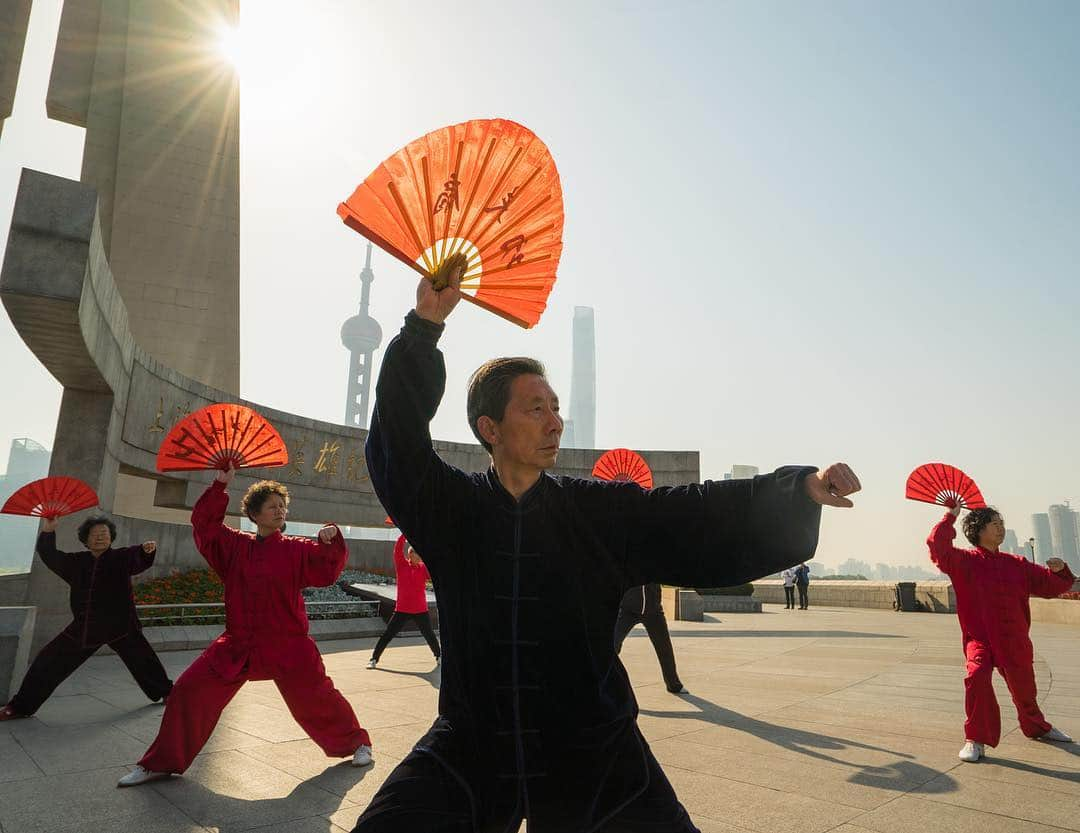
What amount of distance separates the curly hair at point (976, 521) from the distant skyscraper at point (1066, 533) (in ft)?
508

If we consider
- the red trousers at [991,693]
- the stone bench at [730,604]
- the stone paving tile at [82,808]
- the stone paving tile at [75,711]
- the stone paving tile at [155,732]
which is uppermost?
the red trousers at [991,693]

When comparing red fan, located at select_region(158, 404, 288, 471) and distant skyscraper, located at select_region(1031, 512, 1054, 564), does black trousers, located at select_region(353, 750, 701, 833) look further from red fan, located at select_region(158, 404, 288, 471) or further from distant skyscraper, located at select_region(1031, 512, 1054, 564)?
distant skyscraper, located at select_region(1031, 512, 1054, 564)

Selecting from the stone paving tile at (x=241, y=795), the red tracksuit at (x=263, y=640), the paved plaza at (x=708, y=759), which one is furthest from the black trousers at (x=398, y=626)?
the stone paving tile at (x=241, y=795)

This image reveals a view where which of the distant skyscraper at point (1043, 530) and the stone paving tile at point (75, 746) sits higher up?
the distant skyscraper at point (1043, 530)

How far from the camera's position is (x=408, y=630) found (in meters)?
13.5

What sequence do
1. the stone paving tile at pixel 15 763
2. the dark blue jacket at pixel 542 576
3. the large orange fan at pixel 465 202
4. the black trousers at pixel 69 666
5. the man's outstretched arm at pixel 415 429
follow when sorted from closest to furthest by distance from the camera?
the dark blue jacket at pixel 542 576 → the man's outstretched arm at pixel 415 429 → the large orange fan at pixel 465 202 → the stone paving tile at pixel 15 763 → the black trousers at pixel 69 666

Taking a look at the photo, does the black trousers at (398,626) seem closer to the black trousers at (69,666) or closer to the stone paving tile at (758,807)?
the black trousers at (69,666)

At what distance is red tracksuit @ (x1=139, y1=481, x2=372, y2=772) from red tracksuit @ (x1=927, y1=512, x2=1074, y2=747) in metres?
4.38

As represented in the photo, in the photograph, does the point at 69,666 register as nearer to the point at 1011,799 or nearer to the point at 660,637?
the point at 660,637

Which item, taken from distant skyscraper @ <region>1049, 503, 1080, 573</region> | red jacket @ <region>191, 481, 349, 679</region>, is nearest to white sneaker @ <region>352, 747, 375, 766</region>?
red jacket @ <region>191, 481, 349, 679</region>

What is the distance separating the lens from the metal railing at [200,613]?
35.8 feet

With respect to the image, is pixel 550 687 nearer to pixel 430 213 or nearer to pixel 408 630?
pixel 430 213

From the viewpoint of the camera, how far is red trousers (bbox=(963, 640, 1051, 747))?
14.6 feet

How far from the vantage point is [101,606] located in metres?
6.31
